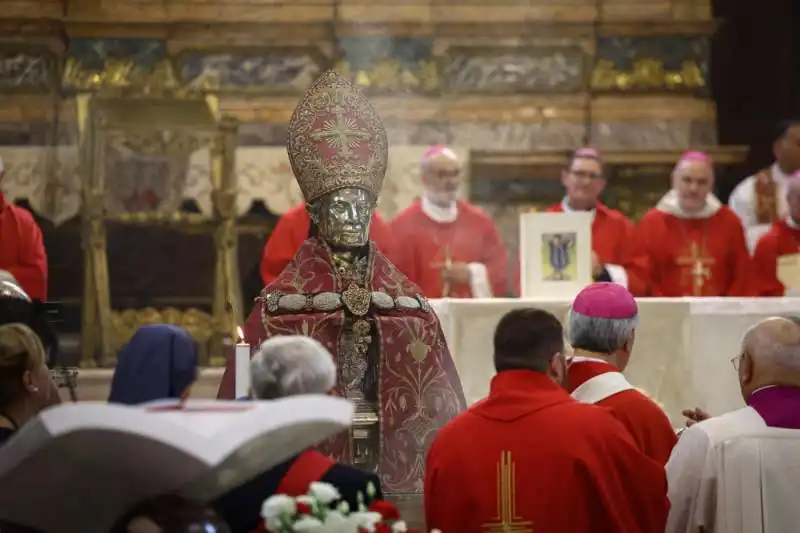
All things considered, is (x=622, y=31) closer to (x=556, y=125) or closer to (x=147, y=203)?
(x=556, y=125)

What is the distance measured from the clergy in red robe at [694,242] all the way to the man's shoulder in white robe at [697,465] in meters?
4.36

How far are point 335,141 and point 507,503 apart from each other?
5.32 feet

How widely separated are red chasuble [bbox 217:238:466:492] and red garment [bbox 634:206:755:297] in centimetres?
390

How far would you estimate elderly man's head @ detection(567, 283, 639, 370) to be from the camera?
14.9ft

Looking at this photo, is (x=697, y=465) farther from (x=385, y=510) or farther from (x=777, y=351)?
(x=385, y=510)

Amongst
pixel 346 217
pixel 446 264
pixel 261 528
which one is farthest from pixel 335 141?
pixel 446 264

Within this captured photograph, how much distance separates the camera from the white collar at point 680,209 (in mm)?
8844

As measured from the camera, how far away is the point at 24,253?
8461 millimetres

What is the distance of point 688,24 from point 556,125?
1.20 m

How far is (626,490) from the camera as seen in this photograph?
382 cm

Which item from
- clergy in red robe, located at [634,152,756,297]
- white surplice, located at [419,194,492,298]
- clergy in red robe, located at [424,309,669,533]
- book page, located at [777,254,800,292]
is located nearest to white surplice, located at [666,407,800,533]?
clergy in red robe, located at [424,309,669,533]

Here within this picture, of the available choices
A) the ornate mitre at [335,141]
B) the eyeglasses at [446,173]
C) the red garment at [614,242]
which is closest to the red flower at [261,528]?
the ornate mitre at [335,141]

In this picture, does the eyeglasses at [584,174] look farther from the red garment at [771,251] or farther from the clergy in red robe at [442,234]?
the red garment at [771,251]

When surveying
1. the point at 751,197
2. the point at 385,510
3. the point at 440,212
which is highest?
the point at 751,197
